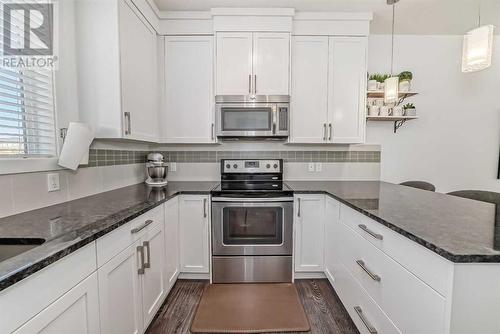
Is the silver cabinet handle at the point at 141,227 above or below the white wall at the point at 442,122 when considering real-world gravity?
below

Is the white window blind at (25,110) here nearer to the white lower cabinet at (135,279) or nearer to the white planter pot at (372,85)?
the white lower cabinet at (135,279)

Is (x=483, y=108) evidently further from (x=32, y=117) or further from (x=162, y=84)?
(x=32, y=117)

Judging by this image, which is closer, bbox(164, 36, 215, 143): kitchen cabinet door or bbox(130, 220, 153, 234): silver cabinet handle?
bbox(130, 220, 153, 234): silver cabinet handle

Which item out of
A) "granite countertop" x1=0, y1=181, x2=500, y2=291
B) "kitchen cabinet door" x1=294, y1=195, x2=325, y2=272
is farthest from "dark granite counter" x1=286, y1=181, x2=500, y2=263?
"kitchen cabinet door" x1=294, y1=195, x2=325, y2=272

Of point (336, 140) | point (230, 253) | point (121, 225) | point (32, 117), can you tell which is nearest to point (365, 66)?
point (336, 140)

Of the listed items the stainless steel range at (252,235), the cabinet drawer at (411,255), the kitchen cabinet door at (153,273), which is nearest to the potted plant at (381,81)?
the stainless steel range at (252,235)

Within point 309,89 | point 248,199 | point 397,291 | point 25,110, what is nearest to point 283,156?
point 309,89

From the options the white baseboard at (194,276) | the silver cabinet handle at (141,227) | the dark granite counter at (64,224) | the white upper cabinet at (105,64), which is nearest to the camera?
the dark granite counter at (64,224)

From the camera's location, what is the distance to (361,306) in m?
1.48

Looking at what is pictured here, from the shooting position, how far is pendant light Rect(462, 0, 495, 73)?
179cm

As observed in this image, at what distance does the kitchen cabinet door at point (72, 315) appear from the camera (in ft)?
2.46

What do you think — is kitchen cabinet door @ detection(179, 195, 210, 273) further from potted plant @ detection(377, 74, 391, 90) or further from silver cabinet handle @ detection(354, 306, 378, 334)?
potted plant @ detection(377, 74, 391, 90)

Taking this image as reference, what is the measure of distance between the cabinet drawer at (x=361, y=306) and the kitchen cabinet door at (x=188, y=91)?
5.62 feet

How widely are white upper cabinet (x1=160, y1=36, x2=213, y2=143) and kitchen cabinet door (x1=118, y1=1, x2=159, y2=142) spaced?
0.13m
